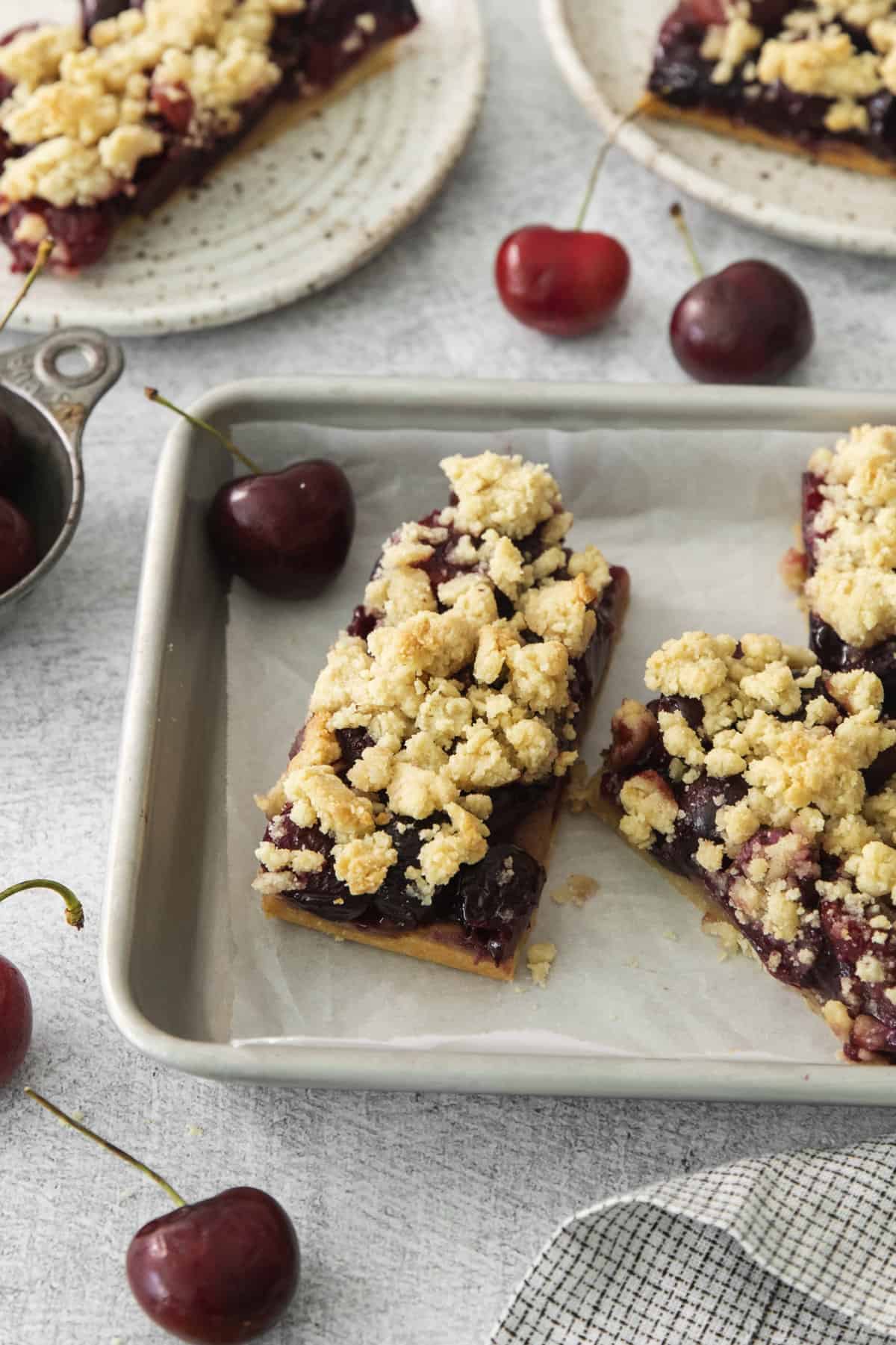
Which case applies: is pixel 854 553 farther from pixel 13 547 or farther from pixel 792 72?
pixel 13 547

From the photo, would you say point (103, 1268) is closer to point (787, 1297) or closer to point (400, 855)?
point (400, 855)

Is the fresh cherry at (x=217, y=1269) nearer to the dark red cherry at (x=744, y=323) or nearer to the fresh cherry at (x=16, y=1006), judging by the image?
the fresh cherry at (x=16, y=1006)

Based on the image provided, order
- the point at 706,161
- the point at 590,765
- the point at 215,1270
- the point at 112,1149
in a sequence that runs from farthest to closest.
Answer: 1. the point at 706,161
2. the point at 590,765
3. the point at 112,1149
4. the point at 215,1270

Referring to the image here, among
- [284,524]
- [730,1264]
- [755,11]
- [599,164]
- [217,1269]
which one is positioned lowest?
[730,1264]

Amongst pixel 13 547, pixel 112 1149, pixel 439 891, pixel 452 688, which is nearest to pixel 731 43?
pixel 452 688

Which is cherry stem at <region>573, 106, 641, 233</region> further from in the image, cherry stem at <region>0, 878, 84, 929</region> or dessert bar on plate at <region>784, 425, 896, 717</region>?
cherry stem at <region>0, 878, 84, 929</region>
